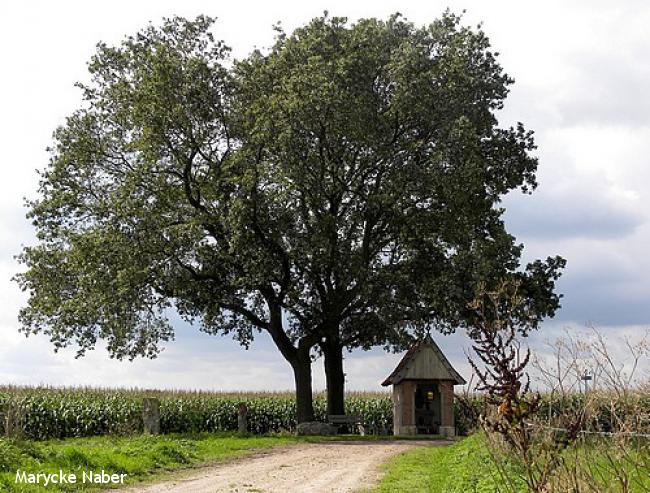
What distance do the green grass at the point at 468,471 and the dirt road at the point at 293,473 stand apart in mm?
620

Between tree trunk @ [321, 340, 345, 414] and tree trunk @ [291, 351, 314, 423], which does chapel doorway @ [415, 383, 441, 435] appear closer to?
tree trunk @ [321, 340, 345, 414]

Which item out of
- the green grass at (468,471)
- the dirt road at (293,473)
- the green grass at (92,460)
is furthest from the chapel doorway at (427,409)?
the green grass at (92,460)

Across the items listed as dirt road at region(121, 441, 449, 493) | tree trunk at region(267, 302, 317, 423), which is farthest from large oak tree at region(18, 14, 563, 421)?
dirt road at region(121, 441, 449, 493)

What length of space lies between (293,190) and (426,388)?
32.9 feet

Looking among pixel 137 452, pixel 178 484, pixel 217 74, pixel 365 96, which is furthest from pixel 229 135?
pixel 178 484

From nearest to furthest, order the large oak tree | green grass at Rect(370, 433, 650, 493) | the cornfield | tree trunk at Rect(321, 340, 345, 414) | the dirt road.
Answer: green grass at Rect(370, 433, 650, 493) < the dirt road < the large oak tree < the cornfield < tree trunk at Rect(321, 340, 345, 414)

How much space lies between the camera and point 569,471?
23.6 feet

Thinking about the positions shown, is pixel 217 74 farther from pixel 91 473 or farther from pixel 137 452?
pixel 91 473

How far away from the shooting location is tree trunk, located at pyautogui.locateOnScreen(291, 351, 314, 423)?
33156 mm

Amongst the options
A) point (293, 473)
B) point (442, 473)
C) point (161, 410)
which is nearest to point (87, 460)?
point (293, 473)

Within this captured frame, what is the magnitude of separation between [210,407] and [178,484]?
913 inches

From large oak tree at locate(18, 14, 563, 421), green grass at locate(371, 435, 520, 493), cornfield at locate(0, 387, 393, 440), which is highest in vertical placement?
large oak tree at locate(18, 14, 563, 421)

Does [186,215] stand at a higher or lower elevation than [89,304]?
higher

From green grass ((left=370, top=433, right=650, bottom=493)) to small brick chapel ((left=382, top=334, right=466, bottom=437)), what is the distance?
9657 millimetres
